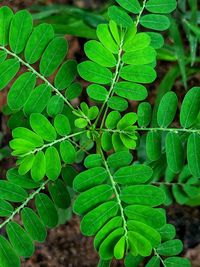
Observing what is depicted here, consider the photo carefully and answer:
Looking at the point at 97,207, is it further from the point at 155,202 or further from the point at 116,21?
the point at 116,21

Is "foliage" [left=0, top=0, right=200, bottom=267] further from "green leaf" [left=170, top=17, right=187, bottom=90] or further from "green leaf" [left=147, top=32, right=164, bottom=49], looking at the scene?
"green leaf" [left=170, top=17, right=187, bottom=90]

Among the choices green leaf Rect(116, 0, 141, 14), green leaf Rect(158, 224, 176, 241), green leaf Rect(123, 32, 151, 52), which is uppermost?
green leaf Rect(116, 0, 141, 14)

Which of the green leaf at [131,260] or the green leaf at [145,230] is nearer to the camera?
the green leaf at [145,230]

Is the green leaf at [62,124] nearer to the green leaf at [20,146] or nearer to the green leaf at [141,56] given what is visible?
the green leaf at [20,146]

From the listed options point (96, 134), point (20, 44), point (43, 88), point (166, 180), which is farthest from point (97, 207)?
point (166, 180)

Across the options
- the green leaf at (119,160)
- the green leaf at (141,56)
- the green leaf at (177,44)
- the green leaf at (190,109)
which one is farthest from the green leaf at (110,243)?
the green leaf at (177,44)

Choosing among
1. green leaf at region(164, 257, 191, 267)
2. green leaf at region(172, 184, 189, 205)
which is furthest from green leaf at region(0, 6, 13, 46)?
green leaf at region(172, 184, 189, 205)

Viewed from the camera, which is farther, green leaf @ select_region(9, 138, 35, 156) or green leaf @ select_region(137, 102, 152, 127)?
green leaf @ select_region(137, 102, 152, 127)
